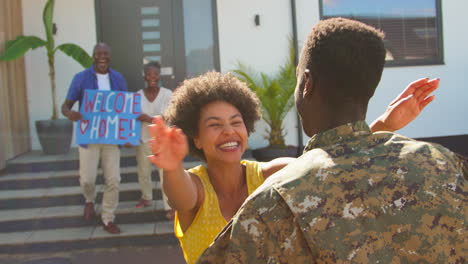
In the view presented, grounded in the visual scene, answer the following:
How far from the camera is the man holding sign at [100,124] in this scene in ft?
17.6

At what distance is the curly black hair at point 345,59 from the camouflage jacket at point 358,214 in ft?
0.62

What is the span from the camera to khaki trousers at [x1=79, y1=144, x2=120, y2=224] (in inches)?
213

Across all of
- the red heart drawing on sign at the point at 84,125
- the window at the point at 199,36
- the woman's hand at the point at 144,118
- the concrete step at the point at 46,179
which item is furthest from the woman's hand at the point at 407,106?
the window at the point at 199,36

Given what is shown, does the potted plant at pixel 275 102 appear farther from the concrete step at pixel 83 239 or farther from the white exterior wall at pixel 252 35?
the concrete step at pixel 83 239

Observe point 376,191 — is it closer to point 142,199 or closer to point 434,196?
point 434,196

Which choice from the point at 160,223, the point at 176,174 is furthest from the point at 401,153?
the point at 160,223

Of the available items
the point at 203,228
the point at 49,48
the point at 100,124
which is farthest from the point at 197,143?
the point at 49,48

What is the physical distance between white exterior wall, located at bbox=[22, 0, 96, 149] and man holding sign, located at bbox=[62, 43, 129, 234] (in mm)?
2397

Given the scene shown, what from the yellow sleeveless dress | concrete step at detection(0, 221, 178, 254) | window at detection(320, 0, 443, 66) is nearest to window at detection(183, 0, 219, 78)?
window at detection(320, 0, 443, 66)

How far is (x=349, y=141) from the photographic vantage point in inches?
50.1

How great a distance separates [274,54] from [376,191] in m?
7.01

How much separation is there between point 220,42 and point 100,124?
3197 mm

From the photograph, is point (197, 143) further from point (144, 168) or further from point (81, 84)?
point (144, 168)

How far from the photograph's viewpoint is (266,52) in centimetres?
802
